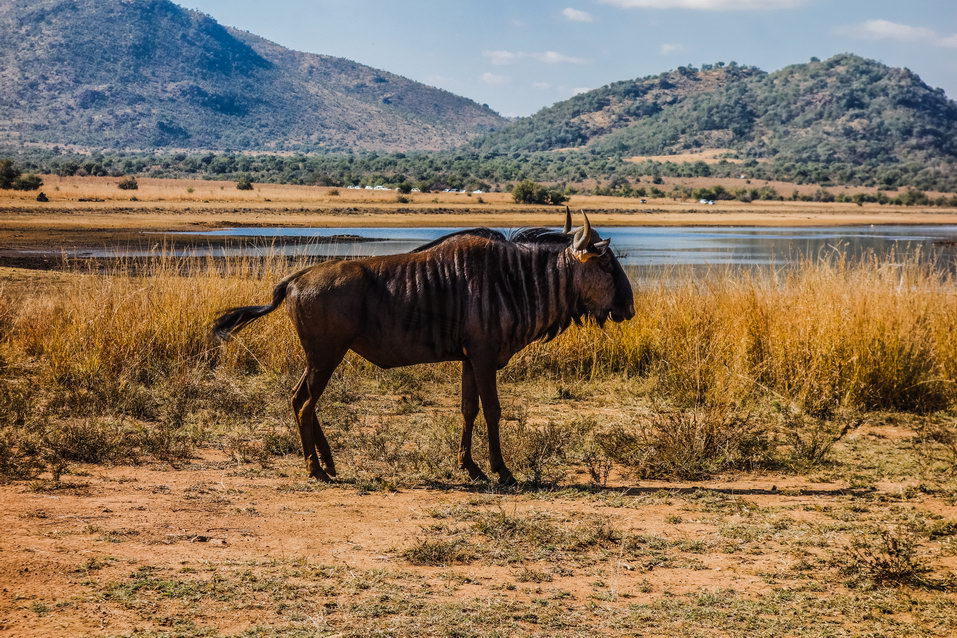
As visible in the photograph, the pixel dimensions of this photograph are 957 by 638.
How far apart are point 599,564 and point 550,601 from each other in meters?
0.64

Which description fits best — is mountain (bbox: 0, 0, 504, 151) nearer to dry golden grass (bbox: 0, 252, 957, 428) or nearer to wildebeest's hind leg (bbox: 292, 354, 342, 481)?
dry golden grass (bbox: 0, 252, 957, 428)

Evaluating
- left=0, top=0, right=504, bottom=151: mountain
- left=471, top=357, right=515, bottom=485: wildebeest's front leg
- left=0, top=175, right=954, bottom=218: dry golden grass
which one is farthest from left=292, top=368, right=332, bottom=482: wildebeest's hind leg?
left=0, top=0, right=504, bottom=151: mountain

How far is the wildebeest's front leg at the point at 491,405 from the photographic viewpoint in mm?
6871

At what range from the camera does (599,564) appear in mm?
5395

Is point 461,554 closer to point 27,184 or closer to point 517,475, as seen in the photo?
point 517,475

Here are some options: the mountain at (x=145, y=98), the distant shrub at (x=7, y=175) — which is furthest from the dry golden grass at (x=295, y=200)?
the mountain at (x=145, y=98)

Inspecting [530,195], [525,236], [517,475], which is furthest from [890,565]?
[530,195]

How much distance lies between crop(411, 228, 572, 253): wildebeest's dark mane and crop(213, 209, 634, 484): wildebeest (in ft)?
0.44

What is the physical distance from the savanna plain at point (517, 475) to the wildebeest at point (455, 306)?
64 centimetres

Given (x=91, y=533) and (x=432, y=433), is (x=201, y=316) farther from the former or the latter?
(x=91, y=533)

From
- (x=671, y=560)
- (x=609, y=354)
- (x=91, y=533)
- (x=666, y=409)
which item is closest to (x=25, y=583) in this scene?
(x=91, y=533)

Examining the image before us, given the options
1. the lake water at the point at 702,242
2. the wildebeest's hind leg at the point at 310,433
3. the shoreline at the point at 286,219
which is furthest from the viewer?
the shoreline at the point at 286,219

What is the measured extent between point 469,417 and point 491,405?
24 cm

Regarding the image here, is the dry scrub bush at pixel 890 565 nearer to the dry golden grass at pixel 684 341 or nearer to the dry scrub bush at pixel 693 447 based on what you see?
the dry scrub bush at pixel 693 447
